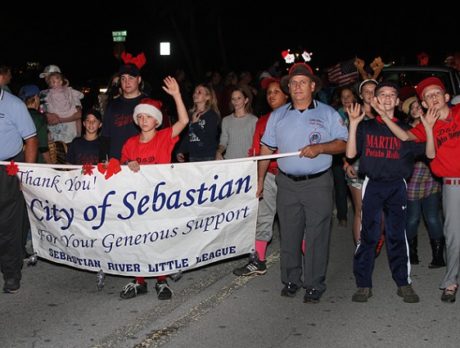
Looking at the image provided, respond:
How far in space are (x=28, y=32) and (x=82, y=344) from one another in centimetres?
3081

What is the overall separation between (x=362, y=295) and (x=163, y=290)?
5.48ft

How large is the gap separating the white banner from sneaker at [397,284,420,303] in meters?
1.36

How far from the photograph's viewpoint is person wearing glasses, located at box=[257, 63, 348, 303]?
6398mm

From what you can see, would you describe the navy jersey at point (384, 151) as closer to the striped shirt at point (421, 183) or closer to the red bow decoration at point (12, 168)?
the striped shirt at point (421, 183)

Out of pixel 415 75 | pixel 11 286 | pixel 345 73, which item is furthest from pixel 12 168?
pixel 415 75

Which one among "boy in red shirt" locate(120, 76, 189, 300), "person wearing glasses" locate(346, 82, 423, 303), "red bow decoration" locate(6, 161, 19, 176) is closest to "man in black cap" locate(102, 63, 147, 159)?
"boy in red shirt" locate(120, 76, 189, 300)

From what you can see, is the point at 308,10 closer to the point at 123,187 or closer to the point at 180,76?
the point at 180,76

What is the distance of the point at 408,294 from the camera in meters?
6.46

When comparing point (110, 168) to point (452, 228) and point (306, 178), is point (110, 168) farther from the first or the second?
point (452, 228)

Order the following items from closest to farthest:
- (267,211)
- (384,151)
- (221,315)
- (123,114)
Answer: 1. (221,315)
2. (384,151)
3. (123,114)
4. (267,211)

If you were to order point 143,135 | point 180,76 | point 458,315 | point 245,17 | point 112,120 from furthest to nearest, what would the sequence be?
point 245,17
point 180,76
point 112,120
point 143,135
point 458,315

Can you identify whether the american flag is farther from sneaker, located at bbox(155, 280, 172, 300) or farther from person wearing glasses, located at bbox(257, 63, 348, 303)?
sneaker, located at bbox(155, 280, 172, 300)

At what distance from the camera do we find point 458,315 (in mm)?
6082

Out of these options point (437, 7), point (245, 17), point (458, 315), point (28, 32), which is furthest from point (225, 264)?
point (437, 7)
